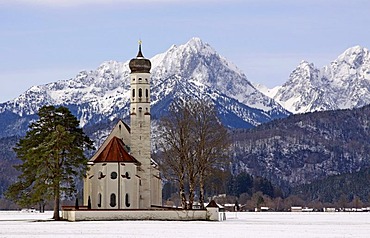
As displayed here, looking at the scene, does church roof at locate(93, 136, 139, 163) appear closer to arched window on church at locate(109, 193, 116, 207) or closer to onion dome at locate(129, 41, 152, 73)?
arched window on church at locate(109, 193, 116, 207)

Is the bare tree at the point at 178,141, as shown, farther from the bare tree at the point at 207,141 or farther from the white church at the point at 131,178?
the white church at the point at 131,178

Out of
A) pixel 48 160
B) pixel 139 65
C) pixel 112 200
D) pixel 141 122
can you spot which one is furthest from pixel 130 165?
pixel 48 160

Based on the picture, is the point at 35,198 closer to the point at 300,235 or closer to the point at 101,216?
the point at 101,216

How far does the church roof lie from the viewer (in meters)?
124

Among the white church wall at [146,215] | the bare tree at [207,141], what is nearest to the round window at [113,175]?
the white church wall at [146,215]

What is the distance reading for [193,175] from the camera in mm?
113562

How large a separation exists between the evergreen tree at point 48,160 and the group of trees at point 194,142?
401 inches

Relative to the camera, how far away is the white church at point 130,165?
124125mm

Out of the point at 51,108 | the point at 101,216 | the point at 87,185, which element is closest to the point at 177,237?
the point at 101,216

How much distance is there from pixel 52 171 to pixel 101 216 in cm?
743

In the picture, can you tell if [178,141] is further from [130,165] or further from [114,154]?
[114,154]

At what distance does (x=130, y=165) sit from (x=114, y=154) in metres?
2.51

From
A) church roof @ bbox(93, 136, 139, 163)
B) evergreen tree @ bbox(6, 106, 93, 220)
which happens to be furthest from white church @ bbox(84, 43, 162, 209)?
evergreen tree @ bbox(6, 106, 93, 220)

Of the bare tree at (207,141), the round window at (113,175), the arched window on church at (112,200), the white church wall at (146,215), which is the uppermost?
the bare tree at (207,141)
